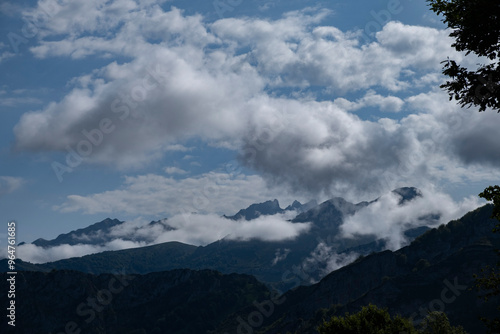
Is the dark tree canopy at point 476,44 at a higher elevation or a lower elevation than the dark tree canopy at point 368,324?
higher

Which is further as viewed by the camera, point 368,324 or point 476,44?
point 368,324

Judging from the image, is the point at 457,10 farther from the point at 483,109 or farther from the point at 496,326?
the point at 496,326

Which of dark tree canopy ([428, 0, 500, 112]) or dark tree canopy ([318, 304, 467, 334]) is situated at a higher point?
dark tree canopy ([428, 0, 500, 112])

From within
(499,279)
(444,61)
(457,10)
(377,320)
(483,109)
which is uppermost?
(457,10)

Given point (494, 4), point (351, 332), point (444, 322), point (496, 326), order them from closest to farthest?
point (494, 4) < point (496, 326) < point (351, 332) < point (444, 322)

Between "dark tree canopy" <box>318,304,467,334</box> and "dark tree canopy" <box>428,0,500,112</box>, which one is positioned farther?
"dark tree canopy" <box>318,304,467,334</box>

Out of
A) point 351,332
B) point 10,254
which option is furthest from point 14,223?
point 351,332

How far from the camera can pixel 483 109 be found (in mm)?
24047

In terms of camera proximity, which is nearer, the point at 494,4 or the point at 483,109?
→ the point at 494,4

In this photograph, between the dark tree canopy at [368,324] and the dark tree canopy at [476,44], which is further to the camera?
the dark tree canopy at [368,324]

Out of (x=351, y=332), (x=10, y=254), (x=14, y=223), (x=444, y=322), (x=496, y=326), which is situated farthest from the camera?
(x=10, y=254)

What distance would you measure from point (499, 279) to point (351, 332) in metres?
36.9

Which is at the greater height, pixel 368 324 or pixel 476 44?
pixel 476 44

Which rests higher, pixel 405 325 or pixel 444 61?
pixel 444 61
